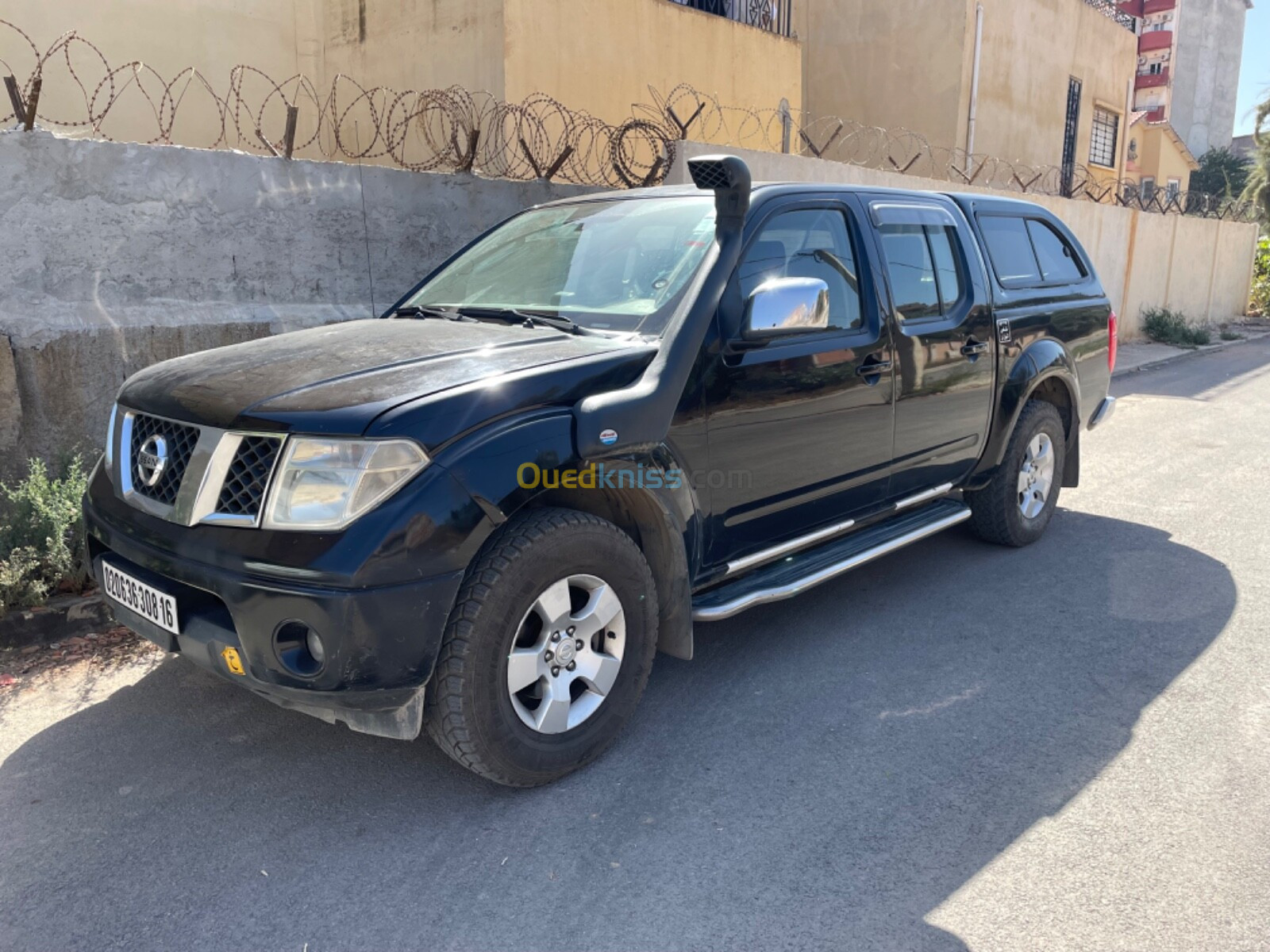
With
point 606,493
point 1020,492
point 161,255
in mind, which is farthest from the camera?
point 161,255

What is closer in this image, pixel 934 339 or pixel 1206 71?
pixel 934 339

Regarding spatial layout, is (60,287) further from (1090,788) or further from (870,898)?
(1090,788)

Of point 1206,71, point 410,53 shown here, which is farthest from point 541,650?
point 1206,71

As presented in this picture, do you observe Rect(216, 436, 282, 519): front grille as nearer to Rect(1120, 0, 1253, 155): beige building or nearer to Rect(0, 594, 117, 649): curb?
Rect(0, 594, 117, 649): curb

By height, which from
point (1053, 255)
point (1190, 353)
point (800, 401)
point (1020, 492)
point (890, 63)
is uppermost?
point (890, 63)

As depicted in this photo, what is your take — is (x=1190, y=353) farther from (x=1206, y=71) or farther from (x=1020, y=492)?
(x=1206, y=71)

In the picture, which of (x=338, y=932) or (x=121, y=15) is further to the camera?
(x=121, y=15)

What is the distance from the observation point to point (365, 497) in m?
2.66

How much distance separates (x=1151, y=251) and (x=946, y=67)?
4.82 m

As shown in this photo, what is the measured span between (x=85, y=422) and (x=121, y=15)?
6.25 metres

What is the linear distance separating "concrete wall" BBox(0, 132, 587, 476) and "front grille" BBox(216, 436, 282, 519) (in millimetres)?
2976

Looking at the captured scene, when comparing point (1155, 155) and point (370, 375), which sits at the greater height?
point (1155, 155)

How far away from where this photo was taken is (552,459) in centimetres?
295

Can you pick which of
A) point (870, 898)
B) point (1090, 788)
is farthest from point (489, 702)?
point (1090, 788)
